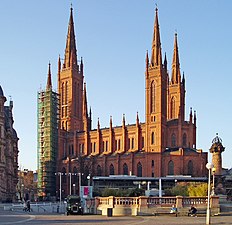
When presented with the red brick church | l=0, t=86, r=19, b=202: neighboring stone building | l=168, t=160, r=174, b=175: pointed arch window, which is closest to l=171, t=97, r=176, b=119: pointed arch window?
the red brick church

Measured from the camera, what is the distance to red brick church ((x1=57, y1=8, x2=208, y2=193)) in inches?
4998

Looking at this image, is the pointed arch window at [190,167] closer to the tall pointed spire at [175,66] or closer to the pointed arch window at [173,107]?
the pointed arch window at [173,107]

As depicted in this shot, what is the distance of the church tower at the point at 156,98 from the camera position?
129 m

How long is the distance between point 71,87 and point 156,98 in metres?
31.3

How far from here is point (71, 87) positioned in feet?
502

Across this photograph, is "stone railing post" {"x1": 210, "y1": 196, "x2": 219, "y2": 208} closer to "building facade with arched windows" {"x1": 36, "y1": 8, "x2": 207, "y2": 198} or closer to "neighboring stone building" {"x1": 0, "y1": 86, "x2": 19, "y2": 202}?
"neighboring stone building" {"x1": 0, "y1": 86, "x2": 19, "y2": 202}

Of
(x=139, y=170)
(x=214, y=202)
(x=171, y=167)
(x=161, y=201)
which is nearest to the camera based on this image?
(x=214, y=202)

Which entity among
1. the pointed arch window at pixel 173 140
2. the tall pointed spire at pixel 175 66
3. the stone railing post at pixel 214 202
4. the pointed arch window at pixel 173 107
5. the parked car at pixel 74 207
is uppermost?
the tall pointed spire at pixel 175 66

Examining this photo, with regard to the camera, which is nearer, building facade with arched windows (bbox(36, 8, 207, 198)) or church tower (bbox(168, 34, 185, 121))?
building facade with arched windows (bbox(36, 8, 207, 198))

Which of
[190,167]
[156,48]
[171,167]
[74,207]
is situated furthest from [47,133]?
[74,207]

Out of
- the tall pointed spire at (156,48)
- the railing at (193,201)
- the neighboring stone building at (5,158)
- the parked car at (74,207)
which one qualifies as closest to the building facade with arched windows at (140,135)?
the tall pointed spire at (156,48)

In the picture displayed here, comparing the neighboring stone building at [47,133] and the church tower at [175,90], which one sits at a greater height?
the church tower at [175,90]

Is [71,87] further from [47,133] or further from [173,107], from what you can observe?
[173,107]

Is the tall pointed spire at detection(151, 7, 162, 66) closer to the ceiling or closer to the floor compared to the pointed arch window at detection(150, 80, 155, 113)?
closer to the ceiling
